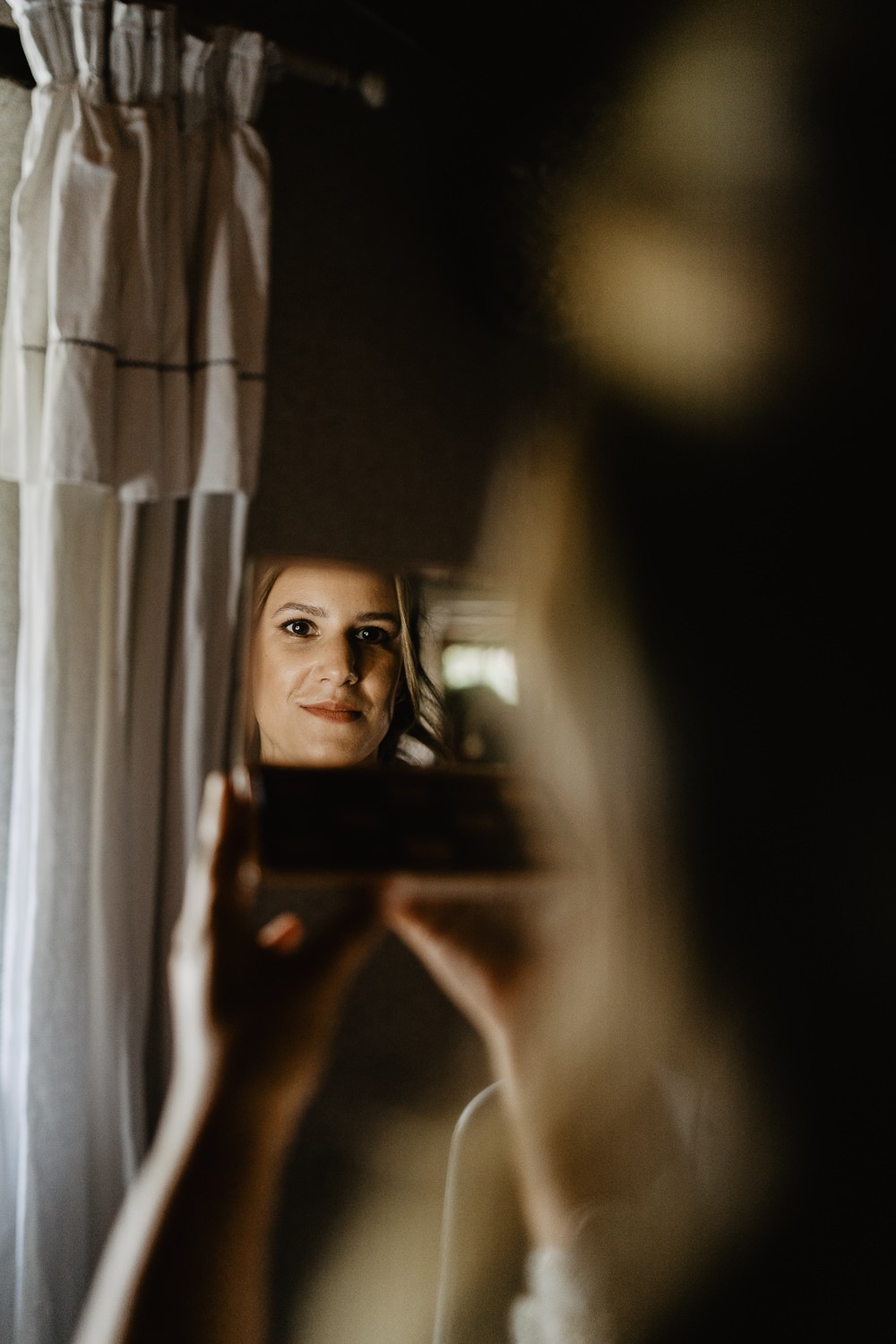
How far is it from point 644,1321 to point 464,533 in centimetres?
93

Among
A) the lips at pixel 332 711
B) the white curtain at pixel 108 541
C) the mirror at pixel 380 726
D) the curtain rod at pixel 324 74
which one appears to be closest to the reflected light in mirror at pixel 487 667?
the mirror at pixel 380 726

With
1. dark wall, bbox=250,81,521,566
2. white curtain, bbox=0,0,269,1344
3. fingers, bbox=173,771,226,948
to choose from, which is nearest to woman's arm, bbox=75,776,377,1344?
fingers, bbox=173,771,226,948

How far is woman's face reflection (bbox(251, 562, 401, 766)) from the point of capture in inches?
24.1

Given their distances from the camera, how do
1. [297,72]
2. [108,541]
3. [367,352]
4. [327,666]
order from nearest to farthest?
1. [327,666]
2. [108,541]
3. [297,72]
4. [367,352]

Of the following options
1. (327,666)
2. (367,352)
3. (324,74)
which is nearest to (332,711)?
(327,666)

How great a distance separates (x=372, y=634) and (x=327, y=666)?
0.30 ft

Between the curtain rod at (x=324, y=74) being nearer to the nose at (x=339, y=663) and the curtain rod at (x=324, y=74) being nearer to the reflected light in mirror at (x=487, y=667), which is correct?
the nose at (x=339, y=663)

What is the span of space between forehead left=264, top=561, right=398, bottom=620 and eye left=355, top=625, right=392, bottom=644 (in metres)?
0.02

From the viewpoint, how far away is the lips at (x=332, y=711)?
77 cm

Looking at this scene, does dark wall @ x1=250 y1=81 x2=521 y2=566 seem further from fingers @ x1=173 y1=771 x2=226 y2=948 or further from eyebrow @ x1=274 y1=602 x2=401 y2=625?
fingers @ x1=173 y1=771 x2=226 y2=948

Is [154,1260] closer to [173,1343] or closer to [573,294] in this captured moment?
[173,1343]

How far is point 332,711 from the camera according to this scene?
0.78 metres

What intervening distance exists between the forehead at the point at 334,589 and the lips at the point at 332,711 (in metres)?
0.12

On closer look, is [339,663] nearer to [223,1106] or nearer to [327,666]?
[327,666]
